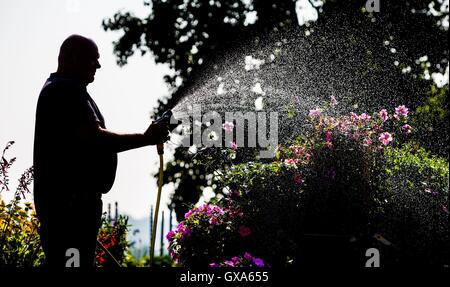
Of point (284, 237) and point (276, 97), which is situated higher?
point (276, 97)

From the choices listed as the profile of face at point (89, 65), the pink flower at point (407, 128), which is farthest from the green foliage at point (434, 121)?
the profile of face at point (89, 65)

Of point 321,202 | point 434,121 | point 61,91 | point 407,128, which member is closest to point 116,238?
point 321,202

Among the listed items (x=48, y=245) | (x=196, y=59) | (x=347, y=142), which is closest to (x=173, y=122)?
(x=48, y=245)

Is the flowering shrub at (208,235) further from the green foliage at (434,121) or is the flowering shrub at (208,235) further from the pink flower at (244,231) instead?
the green foliage at (434,121)

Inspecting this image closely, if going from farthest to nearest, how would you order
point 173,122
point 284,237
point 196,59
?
1. point 196,59
2. point 284,237
3. point 173,122

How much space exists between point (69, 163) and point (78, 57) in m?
0.66

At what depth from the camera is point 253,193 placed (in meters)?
4.55

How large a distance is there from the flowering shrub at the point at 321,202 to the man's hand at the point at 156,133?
4.20ft
